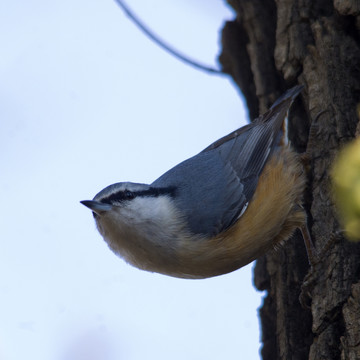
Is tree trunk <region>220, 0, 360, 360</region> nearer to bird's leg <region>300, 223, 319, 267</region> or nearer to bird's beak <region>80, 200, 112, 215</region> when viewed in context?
bird's leg <region>300, 223, 319, 267</region>

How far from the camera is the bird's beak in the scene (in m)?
2.45

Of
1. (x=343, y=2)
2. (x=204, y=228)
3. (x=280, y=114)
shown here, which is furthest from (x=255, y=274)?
(x=343, y=2)

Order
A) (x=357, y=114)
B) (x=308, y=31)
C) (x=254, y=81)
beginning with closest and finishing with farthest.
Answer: (x=357, y=114), (x=308, y=31), (x=254, y=81)

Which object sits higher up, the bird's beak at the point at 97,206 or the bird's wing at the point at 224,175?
the bird's wing at the point at 224,175

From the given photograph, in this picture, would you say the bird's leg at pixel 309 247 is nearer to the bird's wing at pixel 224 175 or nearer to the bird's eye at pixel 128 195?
the bird's wing at pixel 224 175

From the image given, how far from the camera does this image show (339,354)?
7.09ft

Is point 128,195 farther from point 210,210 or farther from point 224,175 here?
point 224,175

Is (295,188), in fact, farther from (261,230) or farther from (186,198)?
(186,198)

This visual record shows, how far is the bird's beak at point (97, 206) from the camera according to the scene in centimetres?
245

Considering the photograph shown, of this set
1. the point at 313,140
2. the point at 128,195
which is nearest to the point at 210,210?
the point at 128,195

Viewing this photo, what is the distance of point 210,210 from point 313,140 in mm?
636

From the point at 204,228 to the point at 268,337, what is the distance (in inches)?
24.7

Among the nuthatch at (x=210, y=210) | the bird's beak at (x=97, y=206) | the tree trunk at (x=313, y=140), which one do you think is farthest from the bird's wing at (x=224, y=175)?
Result: the bird's beak at (x=97, y=206)

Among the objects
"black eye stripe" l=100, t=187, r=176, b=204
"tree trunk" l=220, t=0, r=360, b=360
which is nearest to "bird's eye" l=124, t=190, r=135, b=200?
"black eye stripe" l=100, t=187, r=176, b=204
